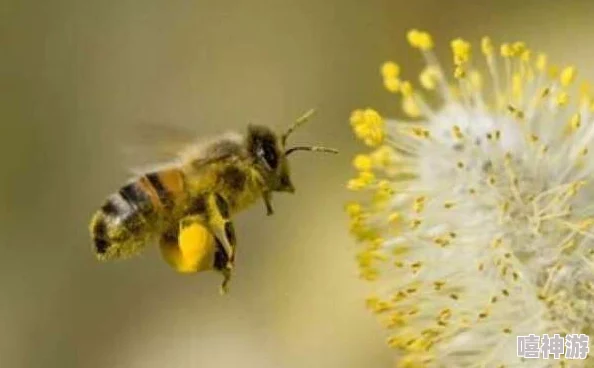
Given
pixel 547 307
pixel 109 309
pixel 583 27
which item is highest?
pixel 583 27

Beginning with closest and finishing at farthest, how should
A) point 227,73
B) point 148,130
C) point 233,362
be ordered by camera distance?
1. point 148,130
2. point 233,362
3. point 227,73

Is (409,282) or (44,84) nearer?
(409,282)

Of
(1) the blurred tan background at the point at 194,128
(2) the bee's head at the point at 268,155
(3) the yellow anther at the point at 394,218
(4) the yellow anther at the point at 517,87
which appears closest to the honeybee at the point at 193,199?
(2) the bee's head at the point at 268,155

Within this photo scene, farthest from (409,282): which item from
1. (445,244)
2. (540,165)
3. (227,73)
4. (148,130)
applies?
(227,73)

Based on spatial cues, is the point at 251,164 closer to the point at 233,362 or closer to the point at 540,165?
the point at 540,165

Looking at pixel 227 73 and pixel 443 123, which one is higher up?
pixel 227 73

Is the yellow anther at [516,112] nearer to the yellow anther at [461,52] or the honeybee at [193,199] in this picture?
the yellow anther at [461,52]
